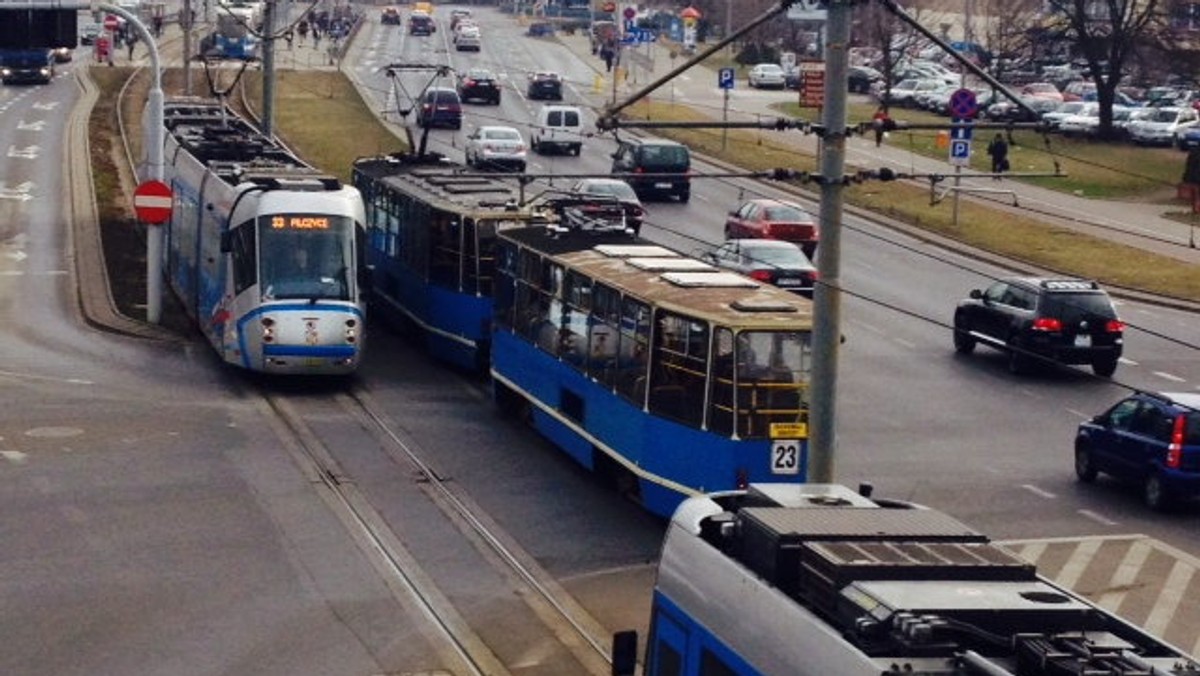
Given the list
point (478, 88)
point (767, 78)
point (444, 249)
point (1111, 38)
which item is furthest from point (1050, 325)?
point (767, 78)

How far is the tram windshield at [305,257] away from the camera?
3206 cm

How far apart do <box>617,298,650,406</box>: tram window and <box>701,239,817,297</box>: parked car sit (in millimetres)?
15016

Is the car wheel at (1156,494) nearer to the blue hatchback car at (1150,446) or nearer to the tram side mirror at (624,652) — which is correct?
the blue hatchback car at (1150,446)

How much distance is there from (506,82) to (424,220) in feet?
205

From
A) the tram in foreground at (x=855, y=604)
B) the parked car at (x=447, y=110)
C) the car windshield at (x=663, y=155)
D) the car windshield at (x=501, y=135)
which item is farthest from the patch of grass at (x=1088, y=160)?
the tram in foreground at (x=855, y=604)

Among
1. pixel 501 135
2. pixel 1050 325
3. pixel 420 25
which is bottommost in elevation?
pixel 1050 325

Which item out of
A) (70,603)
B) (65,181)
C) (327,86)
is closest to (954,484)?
(70,603)

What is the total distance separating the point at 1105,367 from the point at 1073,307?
3.66ft

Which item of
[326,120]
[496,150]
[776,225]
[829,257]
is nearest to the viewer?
[829,257]

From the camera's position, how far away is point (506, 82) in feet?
319

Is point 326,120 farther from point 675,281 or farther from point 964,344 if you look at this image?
point 675,281

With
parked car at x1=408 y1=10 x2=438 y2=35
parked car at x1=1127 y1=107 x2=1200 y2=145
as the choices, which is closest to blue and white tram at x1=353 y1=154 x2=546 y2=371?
parked car at x1=1127 y1=107 x2=1200 y2=145

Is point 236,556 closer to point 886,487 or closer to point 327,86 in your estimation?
point 886,487

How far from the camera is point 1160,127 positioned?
252 ft
